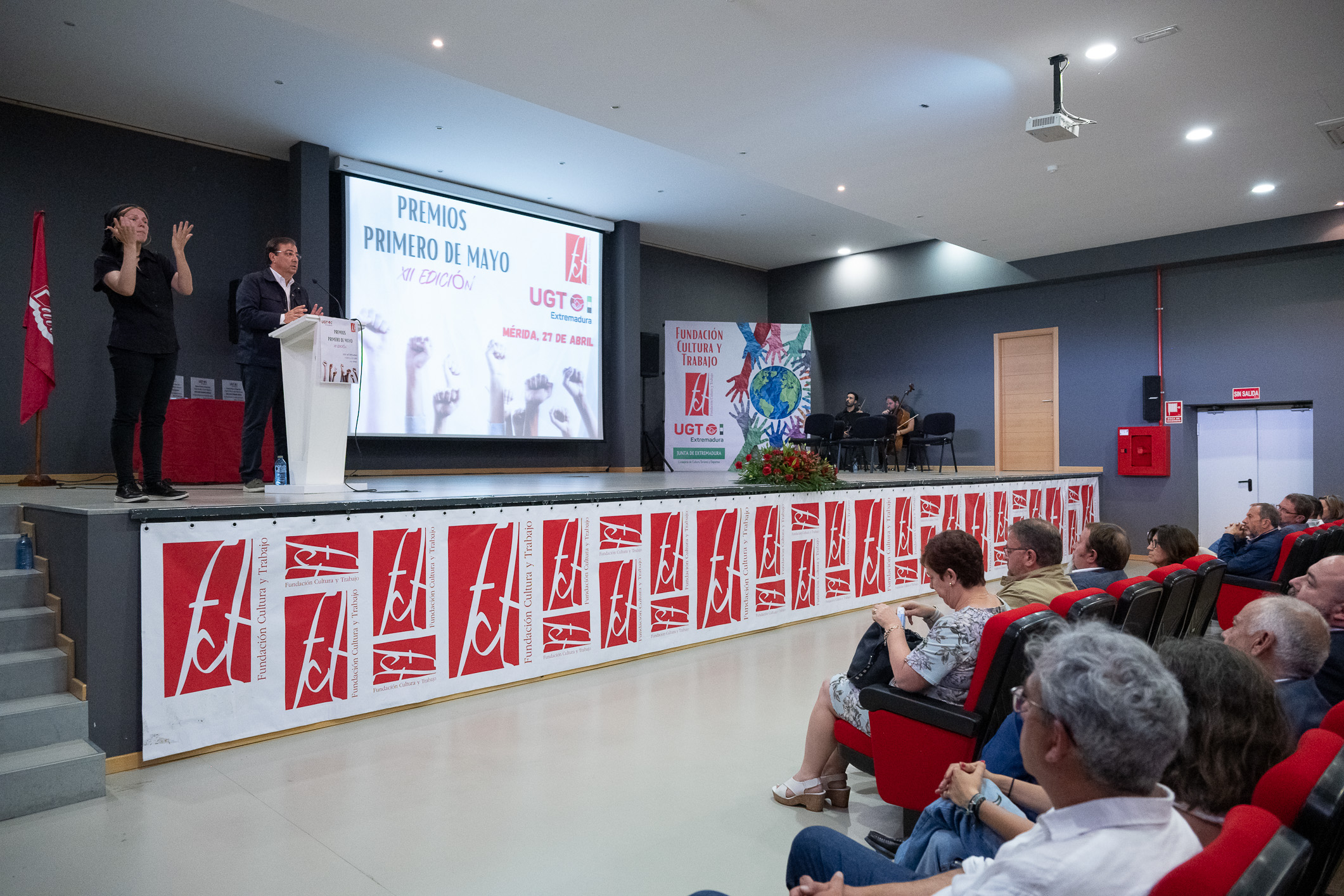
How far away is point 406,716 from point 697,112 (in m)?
4.55

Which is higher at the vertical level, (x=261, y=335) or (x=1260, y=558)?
(x=261, y=335)

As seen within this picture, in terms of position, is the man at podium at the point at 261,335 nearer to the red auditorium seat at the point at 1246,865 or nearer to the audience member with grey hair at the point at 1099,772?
the audience member with grey hair at the point at 1099,772

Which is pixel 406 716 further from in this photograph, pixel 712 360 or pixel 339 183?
pixel 712 360

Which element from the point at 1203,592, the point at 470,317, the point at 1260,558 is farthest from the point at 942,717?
the point at 470,317

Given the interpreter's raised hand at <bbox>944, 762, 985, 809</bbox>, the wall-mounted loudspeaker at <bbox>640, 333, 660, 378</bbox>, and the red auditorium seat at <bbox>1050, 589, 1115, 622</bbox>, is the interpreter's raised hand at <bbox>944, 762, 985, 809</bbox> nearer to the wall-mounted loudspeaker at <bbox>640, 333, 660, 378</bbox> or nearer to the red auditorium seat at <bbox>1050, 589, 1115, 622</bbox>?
the red auditorium seat at <bbox>1050, 589, 1115, 622</bbox>

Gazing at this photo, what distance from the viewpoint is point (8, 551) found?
345cm

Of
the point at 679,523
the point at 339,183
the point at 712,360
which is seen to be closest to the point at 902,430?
the point at 712,360

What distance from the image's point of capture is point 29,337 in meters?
5.90

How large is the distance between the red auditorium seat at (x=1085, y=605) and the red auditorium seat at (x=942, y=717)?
73 millimetres

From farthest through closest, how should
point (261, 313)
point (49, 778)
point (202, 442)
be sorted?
point (202, 442) → point (261, 313) → point (49, 778)

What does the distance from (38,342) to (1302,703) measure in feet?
24.7

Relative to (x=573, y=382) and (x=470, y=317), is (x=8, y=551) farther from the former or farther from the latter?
(x=573, y=382)

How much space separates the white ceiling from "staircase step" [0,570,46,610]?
10.2ft

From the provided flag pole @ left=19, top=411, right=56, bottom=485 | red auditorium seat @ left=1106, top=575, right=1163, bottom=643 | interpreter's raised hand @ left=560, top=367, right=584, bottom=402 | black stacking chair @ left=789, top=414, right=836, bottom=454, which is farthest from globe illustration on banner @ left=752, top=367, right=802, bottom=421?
red auditorium seat @ left=1106, top=575, right=1163, bottom=643
